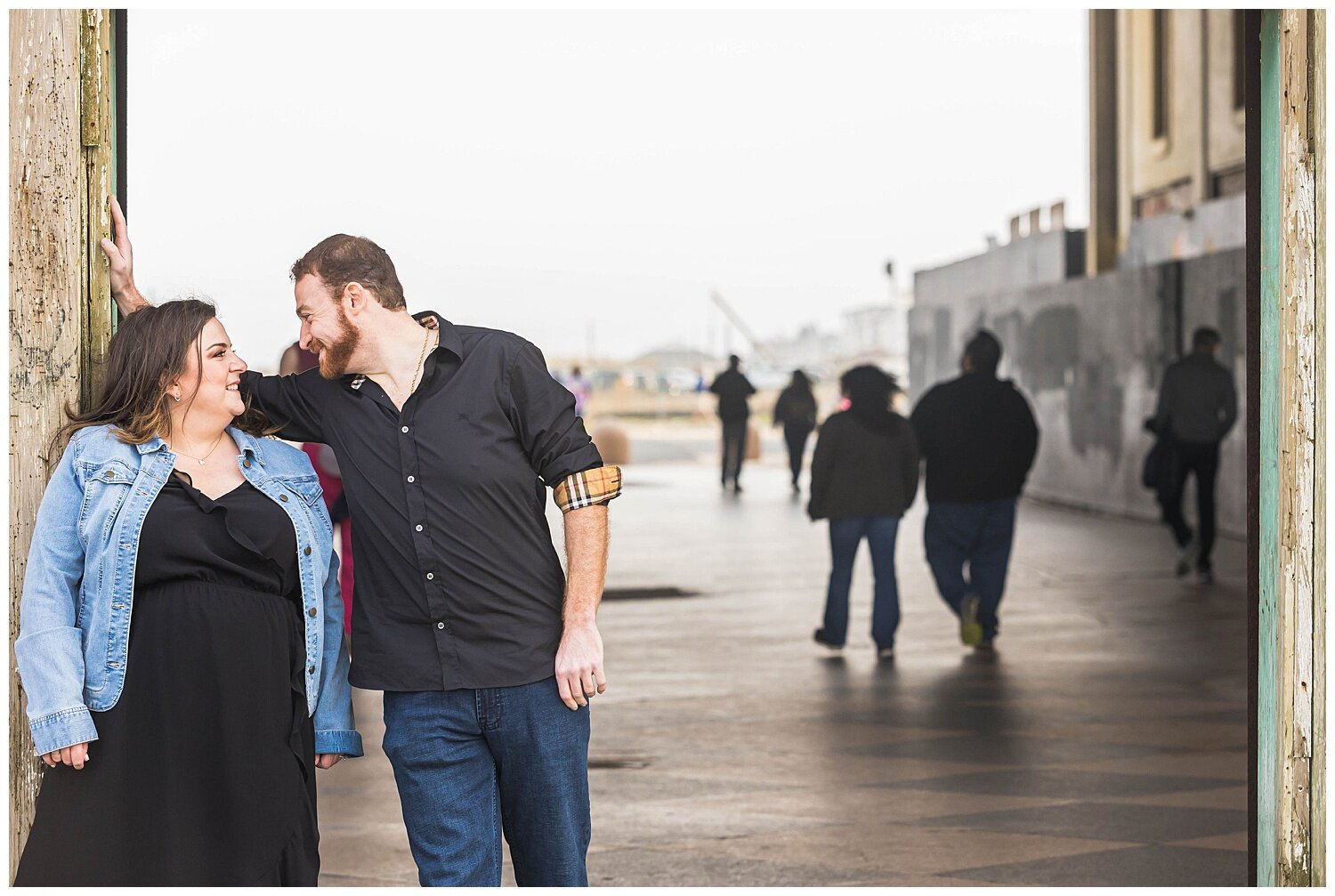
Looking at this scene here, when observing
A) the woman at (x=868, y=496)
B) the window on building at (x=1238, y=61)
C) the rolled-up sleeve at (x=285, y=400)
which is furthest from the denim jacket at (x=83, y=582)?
the window on building at (x=1238, y=61)

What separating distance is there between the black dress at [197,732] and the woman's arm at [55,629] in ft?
0.31

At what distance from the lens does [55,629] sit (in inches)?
125

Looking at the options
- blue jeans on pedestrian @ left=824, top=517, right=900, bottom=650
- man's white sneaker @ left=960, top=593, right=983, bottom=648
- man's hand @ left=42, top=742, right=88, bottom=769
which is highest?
man's hand @ left=42, top=742, right=88, bottom=769

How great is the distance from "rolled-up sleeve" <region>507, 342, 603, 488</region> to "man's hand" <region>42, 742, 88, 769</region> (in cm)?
109

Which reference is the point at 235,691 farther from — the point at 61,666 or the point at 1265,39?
the point at 1265,39

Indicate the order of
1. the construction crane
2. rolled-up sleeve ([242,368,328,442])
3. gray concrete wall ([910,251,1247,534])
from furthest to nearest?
the construction crane, gray concrete wall ([910,251,1247,534]), rolled-up sleeve ([242,368,328,442])

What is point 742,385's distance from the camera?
23.1 m

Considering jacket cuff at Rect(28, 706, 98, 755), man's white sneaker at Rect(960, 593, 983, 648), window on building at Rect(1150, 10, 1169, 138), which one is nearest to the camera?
jacket cuff at Rect(28, 706, 98, 755)

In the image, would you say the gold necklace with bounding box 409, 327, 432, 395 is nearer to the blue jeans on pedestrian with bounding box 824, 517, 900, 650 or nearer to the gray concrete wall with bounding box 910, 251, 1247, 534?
the blue jeans on pedestrian with bounding box 824, 517, 900, 650

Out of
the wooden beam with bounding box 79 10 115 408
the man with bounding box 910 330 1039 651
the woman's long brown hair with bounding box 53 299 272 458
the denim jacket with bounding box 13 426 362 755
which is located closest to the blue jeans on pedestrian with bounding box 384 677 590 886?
the denim jacket with bounding box 13 426 362 755

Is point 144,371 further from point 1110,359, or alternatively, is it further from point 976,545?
point 1110,359

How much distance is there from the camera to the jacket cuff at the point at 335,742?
3.57m

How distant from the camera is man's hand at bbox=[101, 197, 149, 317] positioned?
11.6ft

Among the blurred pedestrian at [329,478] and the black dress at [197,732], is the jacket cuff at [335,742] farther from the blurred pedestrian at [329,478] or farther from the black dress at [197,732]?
the blurred pedestrian at [329,478]
